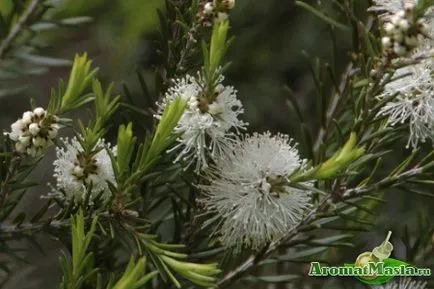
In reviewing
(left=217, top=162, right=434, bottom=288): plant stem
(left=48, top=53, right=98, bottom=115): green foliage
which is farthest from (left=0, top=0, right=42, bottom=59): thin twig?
(left=217, top=162, right=434, bottom=288): plant stem

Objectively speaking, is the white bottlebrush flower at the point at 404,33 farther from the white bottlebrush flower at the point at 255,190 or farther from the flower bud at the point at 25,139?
the flower bud at the point at 25,139

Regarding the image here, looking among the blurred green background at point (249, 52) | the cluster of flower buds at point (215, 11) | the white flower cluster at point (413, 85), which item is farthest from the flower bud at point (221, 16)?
the blurred green background at point (249, 52)

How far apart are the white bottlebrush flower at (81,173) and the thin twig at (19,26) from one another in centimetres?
20

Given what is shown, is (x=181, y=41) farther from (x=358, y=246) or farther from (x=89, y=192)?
(x=358, y=246)

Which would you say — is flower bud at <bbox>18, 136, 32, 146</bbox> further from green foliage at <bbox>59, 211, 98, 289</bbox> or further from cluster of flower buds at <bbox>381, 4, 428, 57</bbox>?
cluster of flower buds at <bbox>381, 4, 428, 57</bbox>

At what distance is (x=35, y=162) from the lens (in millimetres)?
508

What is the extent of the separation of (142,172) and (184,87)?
7 cm

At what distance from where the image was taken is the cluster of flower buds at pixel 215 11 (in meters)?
0.47

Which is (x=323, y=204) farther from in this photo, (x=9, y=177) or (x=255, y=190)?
(x=9, y=177)

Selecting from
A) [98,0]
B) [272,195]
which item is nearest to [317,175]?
[272,195]

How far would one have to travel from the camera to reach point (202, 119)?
1.54 ft

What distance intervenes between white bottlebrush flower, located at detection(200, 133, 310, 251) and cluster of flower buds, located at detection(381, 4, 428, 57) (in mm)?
106

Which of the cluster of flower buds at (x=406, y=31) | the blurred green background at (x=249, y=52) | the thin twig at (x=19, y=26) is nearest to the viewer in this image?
the cluster of flower buds at (x=406, y=31)

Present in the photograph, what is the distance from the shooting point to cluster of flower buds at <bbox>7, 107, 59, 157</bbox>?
1.51 feet
